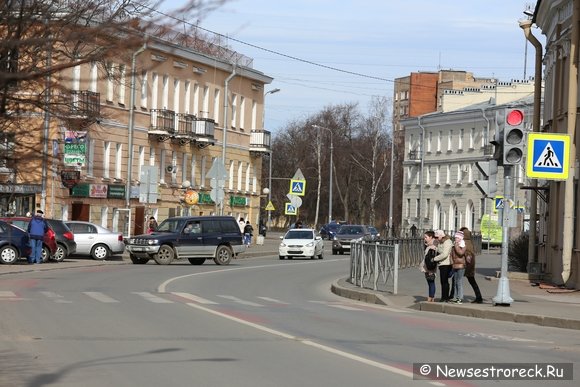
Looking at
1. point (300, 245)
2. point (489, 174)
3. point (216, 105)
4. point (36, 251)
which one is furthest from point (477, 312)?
point (216, 105)

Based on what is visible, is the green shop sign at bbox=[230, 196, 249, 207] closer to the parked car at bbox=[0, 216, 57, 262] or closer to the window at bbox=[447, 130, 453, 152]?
the window at bbox=[447, 130, 453, 152]

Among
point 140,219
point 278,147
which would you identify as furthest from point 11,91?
point 278,147

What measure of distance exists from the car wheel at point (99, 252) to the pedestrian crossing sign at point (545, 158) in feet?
76.7

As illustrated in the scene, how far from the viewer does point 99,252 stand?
142 feet

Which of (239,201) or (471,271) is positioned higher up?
(239,201)

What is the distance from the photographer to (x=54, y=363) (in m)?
12.8

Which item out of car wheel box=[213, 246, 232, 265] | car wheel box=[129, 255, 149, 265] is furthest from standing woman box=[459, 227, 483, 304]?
car wheel box=[129, 255, 149, 265]

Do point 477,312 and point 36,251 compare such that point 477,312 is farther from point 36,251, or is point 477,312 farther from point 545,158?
point 36,251

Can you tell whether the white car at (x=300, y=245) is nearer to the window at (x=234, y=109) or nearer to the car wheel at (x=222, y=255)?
the car wheel at (x=222, y=255)

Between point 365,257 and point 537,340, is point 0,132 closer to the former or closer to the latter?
point 537,340

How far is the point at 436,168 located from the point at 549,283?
63.7m

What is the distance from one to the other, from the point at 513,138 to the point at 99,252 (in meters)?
23.8

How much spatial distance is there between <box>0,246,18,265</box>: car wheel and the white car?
18181mm

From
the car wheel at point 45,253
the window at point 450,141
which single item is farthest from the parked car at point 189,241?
the window at point 450,141
